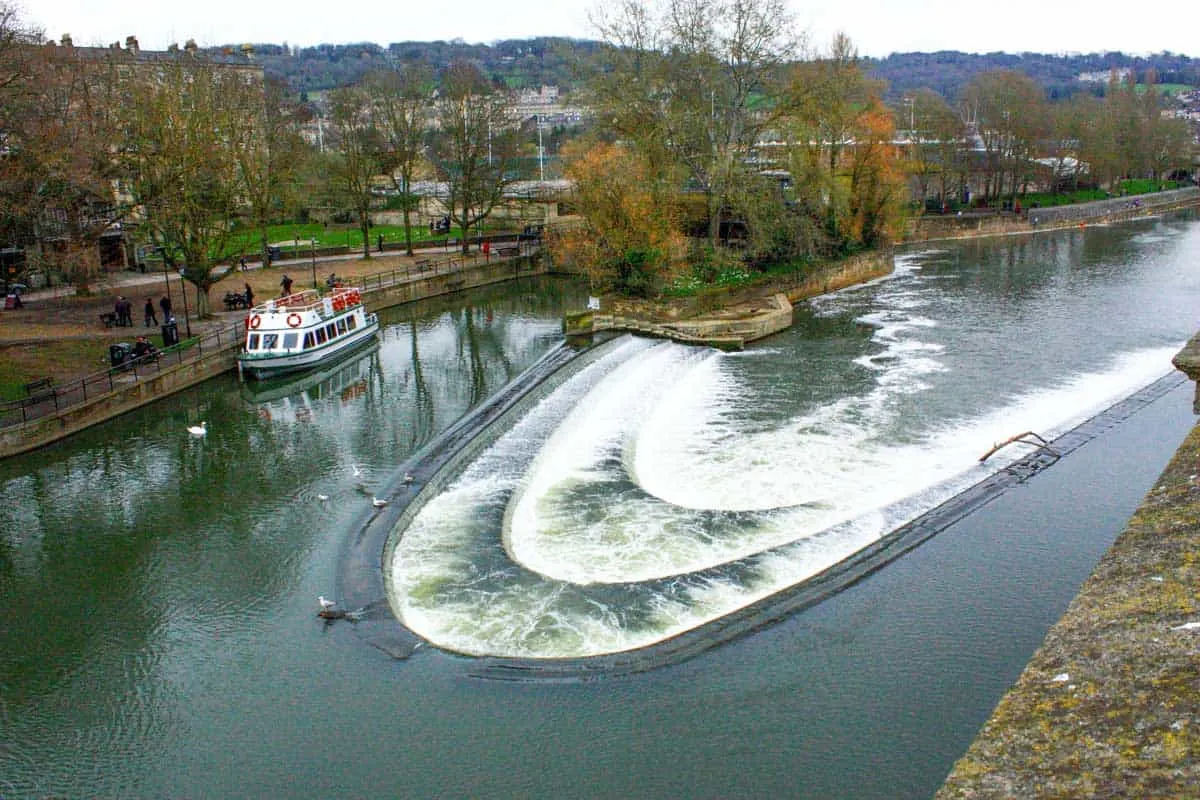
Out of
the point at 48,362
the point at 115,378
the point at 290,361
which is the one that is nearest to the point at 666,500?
the point at 290,361

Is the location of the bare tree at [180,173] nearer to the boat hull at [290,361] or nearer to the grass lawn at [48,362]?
the grass lawn at [48,362]

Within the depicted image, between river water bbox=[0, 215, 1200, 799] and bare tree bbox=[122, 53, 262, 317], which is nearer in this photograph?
river water bbox=[0, 215, 1200, 799]

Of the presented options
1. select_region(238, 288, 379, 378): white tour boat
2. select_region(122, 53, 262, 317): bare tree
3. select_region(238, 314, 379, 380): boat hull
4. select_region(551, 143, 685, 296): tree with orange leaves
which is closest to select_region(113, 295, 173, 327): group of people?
select_region(122, 53, 262, 317): bare tree

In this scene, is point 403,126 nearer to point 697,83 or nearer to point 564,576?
point 697,83

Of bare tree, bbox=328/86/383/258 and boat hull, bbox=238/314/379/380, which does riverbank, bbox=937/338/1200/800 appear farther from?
bare tree, bbox=328/86/383/258

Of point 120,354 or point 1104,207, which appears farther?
point 1104,207
